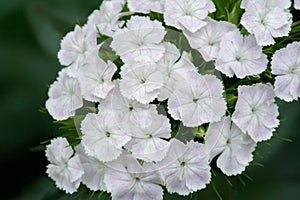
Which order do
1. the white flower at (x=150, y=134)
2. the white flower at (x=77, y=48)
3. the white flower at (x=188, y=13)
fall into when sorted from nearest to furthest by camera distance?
the white flower at (x=150, y=134), the white flower at (x=188, y=13), the white flower at (x=77, y=48)

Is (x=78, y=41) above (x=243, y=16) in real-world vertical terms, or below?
below

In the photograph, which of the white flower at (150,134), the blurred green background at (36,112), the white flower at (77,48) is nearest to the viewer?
the white flower at (150,134)

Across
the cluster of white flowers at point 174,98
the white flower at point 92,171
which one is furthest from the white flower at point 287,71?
the white flower at point 92,171

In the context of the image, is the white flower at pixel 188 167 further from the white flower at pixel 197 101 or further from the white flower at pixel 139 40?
the white flower at pixel 139 40

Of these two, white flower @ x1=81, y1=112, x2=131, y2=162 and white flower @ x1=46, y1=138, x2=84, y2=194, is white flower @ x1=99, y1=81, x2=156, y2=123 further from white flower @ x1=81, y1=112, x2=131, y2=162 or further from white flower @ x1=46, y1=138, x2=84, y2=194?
white flower @ x1=46, y1=138, x2=84, y2=194

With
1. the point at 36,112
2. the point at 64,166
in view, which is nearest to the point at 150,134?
the point at 64,166

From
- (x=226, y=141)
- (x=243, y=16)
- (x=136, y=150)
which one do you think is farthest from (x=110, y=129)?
(x=243, y=16)

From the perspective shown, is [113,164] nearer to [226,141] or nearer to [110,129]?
[110,129]

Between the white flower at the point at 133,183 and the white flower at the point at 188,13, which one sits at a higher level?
the white flower at the point at 188,13
